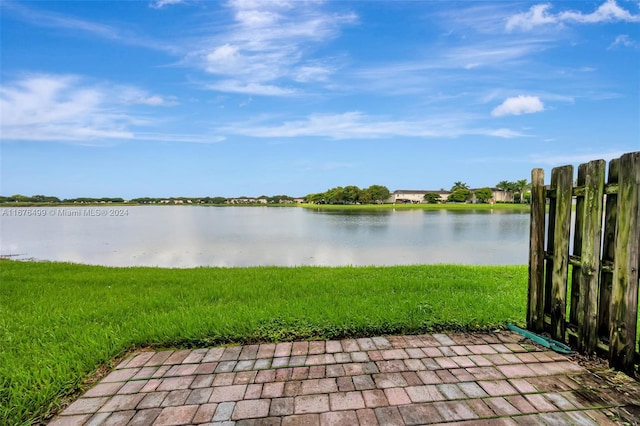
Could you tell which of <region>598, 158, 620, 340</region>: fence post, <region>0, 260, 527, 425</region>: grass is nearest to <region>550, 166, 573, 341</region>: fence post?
<region>598, 158, 620, 340</region>: fence post

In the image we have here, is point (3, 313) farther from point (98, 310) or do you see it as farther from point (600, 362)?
point (600, 362)

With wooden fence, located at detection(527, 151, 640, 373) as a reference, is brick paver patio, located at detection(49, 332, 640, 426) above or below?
below

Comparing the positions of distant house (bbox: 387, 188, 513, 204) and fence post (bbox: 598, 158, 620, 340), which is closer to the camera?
fence post (bbox: 598, 158, 620, 340)

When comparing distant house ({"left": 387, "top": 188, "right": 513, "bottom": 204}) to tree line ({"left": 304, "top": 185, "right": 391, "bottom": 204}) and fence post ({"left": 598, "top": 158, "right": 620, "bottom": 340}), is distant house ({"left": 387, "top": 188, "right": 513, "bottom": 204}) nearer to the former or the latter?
tree line ({"left": 304, "top": 185, "right": 391, "bottom": 204})

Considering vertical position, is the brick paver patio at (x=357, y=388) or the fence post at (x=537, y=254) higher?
the fence post at (x=537, y=254)

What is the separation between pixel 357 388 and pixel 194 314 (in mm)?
1997

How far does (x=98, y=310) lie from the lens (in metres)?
3.68

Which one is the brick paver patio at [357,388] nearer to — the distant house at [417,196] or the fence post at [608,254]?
the fence post at [608,254]

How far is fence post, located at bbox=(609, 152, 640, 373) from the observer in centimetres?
226

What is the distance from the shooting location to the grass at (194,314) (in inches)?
96.3

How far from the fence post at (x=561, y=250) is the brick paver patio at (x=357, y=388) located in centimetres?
32

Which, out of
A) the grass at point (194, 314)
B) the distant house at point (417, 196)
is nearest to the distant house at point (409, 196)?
the distant house at point (417, 196)

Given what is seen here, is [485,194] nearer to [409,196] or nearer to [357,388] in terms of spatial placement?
[409,196]

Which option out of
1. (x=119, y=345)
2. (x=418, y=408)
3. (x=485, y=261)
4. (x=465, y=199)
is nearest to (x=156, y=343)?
(x=119, y=345)
